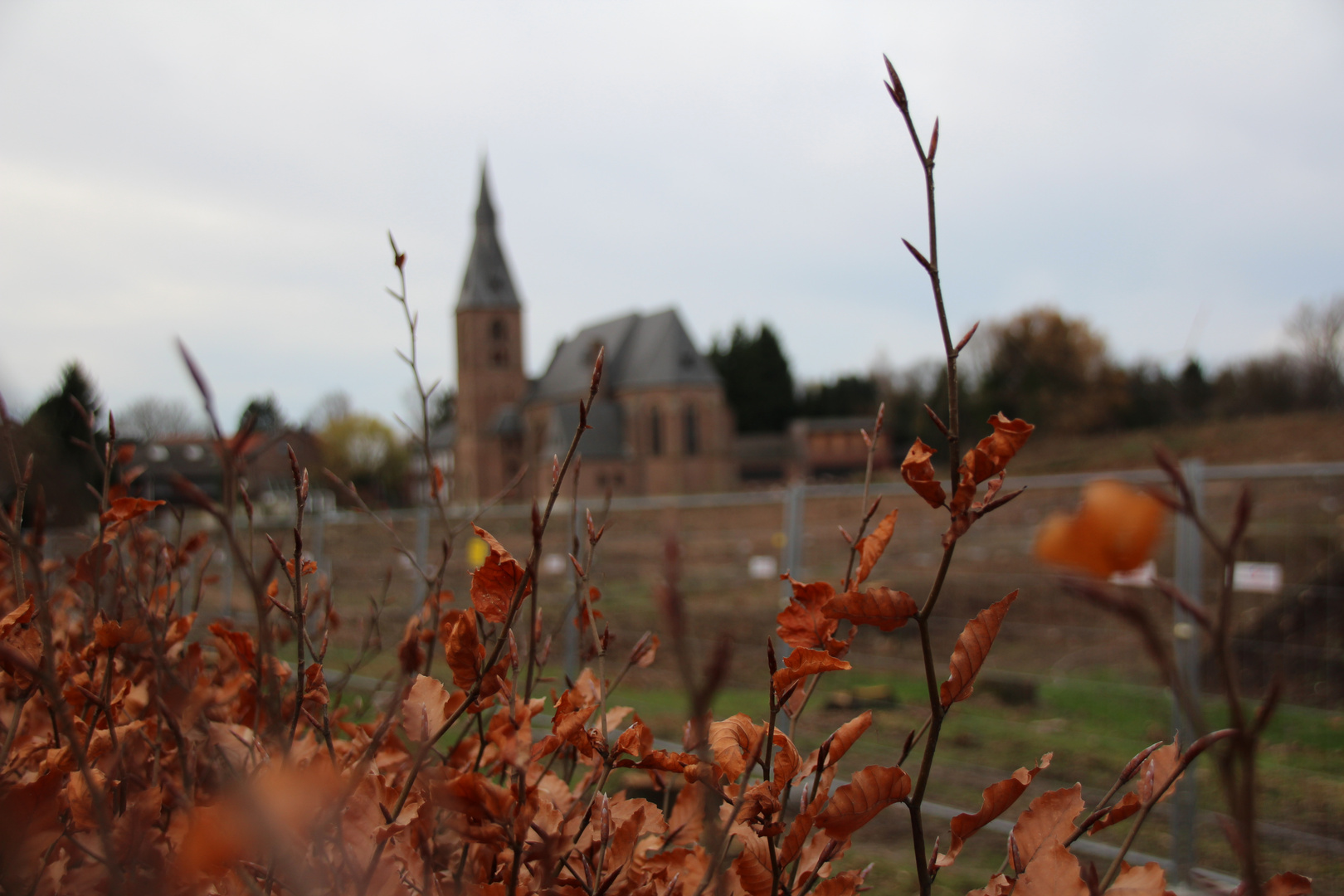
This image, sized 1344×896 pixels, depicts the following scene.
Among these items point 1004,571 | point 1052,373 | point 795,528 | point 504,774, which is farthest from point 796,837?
point 1052,373

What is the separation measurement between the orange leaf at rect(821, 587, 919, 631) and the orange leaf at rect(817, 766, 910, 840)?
130mm

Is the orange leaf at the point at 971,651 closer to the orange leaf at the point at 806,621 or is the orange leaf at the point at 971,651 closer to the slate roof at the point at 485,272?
the orange leaf at the point at 806,621

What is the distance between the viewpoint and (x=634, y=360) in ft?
139

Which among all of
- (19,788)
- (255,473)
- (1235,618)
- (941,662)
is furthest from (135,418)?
(1235,618)

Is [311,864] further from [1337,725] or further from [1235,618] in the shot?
[1235,618]

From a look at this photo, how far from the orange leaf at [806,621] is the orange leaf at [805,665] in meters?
0.01

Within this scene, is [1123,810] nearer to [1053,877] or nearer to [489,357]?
[1053,877]

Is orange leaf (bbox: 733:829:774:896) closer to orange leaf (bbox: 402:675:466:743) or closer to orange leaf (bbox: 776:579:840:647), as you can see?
orange leaf (bbox: 776:579:840:647)

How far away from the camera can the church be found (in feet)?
132

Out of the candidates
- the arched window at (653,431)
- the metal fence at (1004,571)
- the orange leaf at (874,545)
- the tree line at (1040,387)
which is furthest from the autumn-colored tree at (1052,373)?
the orange leaf at (874,545)

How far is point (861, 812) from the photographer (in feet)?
2.65

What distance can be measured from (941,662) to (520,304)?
3849 cm

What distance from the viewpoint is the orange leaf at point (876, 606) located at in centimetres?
77

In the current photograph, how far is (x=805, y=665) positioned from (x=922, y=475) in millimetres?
250
